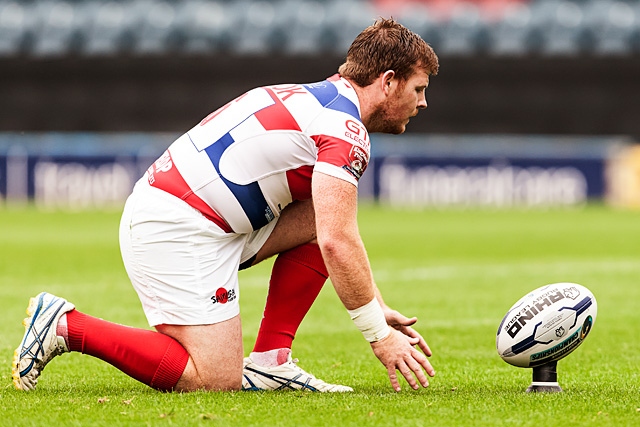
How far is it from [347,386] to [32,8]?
22.7 meters

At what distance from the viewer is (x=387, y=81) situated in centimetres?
435

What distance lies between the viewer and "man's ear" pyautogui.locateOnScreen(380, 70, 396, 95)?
14.2 feet

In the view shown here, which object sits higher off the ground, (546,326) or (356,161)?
(356,161)

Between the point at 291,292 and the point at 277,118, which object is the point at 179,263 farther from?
the point at 277,118

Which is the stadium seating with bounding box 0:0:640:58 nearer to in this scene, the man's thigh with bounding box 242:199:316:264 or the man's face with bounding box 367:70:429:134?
the man's thigh with bounding box 242:199:316:264

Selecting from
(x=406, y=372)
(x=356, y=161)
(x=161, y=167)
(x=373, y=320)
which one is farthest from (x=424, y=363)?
(x=161, y=167)

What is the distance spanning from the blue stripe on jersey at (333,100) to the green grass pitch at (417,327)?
3.61 feet

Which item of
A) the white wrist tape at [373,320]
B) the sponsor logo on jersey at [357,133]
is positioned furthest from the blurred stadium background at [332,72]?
the white wrist tape at [373,320]

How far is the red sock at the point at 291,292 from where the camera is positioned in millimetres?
4754

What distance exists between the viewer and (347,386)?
4.64 meters

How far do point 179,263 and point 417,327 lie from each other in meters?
2.85

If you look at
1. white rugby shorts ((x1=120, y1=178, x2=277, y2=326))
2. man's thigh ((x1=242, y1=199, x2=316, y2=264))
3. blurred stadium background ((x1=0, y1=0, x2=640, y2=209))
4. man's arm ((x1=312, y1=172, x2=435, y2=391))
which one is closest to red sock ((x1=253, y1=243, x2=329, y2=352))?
man's thigh ((x1=242, y1=199, x2=316, y2=264))

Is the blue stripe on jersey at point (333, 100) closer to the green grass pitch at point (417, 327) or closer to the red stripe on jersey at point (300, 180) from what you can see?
the red stripe on jersey at point (300, 180)

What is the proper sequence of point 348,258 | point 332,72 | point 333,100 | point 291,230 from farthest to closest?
point 332,72, point 291,230, point 333,100, point 348,258
